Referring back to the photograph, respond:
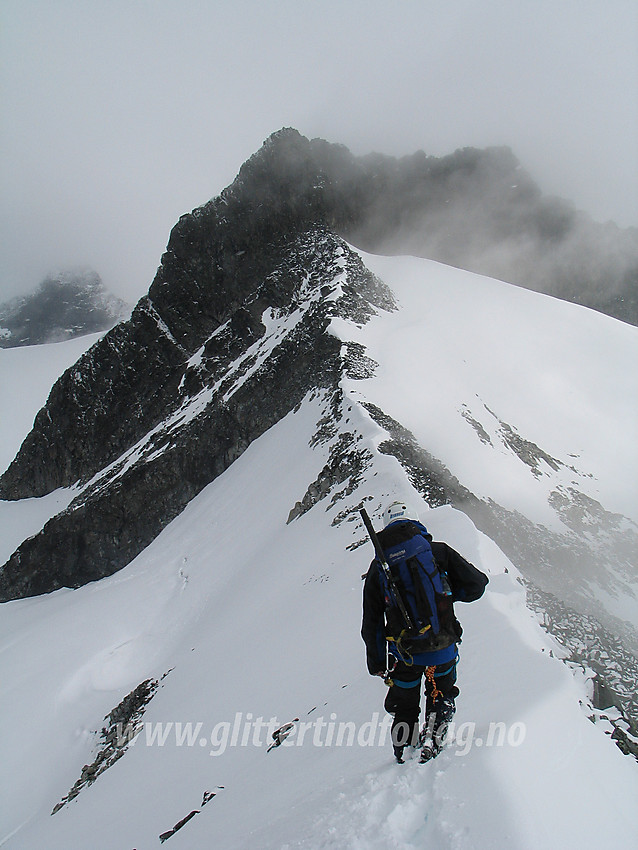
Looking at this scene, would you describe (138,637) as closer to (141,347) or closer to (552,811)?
(552,811)

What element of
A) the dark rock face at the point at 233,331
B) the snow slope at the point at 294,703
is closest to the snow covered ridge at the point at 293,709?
the snow slope at the point at 294,703

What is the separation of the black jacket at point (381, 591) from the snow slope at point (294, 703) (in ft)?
3.02

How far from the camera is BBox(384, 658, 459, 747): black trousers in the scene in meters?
4.17

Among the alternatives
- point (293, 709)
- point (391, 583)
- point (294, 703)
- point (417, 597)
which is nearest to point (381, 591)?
point (391, 583)

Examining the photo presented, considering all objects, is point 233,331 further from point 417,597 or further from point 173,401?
point 417,597

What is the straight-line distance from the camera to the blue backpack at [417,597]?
4066 millimetres

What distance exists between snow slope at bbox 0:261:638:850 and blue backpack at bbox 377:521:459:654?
0.90m

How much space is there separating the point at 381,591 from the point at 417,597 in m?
0.36

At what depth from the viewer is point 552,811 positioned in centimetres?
344

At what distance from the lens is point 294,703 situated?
7723 millimetres

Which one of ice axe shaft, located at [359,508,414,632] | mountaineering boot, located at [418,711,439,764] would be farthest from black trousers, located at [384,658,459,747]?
ice axe shaft, located at [359,508,414,632]

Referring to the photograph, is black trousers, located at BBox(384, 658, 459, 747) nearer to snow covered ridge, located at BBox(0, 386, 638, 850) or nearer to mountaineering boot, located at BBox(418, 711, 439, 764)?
mountaineering boot, located at BBox(418, 711, 439, 764)

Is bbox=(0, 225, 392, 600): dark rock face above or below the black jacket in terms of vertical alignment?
above

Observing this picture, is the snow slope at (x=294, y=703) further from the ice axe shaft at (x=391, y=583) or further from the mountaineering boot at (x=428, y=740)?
the ice axe shaft at (x=391, y=583)
